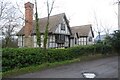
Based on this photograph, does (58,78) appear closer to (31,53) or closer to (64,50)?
(31,53)

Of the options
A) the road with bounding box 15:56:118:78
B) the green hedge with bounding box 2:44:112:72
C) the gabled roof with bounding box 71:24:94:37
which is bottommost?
the road with bounding box 15:56:118:78

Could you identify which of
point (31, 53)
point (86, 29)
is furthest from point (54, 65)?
point (86, 29)

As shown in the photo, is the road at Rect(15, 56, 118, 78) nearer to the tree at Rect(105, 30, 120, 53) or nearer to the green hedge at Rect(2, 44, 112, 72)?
the green hedge at Rect(2, 44, 112, 72)

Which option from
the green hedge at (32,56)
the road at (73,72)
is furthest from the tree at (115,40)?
the road at (73,72)

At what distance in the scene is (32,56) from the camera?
15969 mm

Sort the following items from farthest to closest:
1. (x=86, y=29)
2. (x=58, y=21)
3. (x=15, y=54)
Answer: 1. (x=86, y=29)
2. (x=58, y=21)
3. (x=15, y=54)

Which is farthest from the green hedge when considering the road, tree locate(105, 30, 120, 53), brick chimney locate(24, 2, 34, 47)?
brick chimney locate(24, 2, 34, 47)

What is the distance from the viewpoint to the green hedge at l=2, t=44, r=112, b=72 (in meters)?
13.8

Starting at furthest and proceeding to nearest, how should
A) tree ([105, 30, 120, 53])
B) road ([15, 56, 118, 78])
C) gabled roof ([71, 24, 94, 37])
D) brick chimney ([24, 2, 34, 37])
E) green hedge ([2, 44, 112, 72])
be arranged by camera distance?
gabled roof ([71, 24, 94, 37]), brick chimney ([24, 2, 34, 37]), tree ([105, 30, 120, 53]), green hedge ([2, 44, 112, 72]), road ([15, 56, 118, 78])

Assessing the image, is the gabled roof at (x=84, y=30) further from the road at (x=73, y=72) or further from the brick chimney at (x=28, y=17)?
the road at (x=73, y=72)

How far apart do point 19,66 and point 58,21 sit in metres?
20.5

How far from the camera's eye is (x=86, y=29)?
47.1 m

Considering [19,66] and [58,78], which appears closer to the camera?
[58,78]

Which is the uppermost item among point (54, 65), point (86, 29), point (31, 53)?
point (86, 29)
